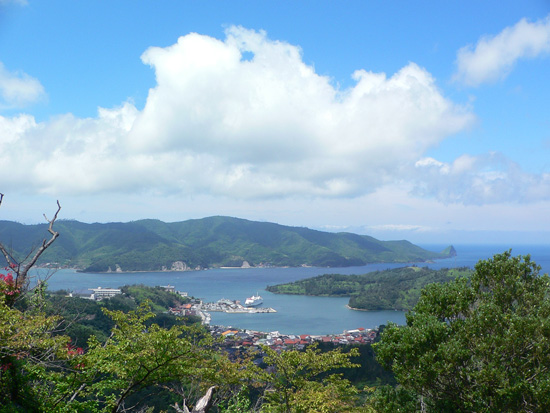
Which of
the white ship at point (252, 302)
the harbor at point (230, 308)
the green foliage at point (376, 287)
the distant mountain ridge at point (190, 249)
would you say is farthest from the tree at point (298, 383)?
the distant mountain ridge at point (190, 249)

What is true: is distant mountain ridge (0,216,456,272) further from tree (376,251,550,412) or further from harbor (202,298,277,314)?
tree (376,251,550,412)

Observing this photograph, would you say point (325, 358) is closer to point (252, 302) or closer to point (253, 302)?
point (252, 302)

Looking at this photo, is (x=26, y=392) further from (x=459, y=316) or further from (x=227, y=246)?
(x=227, y=246)

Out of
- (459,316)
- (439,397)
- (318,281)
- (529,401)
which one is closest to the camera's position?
(529,401)

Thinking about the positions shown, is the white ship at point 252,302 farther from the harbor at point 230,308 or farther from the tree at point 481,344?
the tree at point 481,344

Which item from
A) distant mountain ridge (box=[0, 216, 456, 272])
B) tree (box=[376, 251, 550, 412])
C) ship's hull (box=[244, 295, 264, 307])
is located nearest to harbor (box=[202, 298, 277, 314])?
ship's hull (box=[244, 295, 264, 307])

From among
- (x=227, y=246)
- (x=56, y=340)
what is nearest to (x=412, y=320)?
(x=56, y=340)
